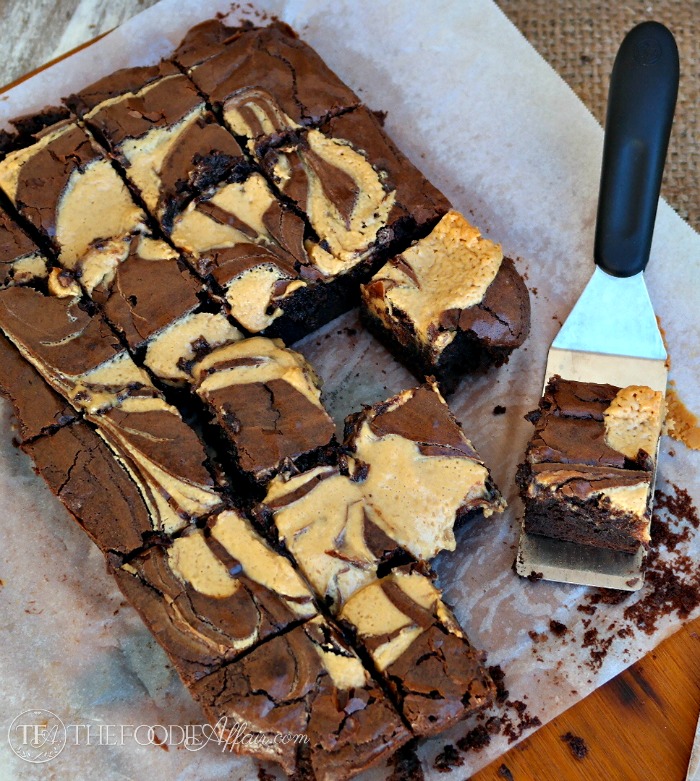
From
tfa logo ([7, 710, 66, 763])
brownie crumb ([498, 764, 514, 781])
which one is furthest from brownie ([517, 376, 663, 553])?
tfa logo ([7, 710, 66, 763])

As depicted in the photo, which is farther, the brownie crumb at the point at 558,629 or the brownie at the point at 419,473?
the brownie crumb at the point at 558,629

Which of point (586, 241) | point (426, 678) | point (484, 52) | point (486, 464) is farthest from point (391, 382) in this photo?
point (484, 52)

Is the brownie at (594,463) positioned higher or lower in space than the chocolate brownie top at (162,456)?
lower

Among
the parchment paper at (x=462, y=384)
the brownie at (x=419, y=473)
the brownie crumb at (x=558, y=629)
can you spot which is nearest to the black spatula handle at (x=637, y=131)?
the parchment paper at (x=462, y=384)

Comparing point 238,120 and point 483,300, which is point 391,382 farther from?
point 238,120

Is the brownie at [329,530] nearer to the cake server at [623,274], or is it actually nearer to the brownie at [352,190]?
the cake server at [623,274]
